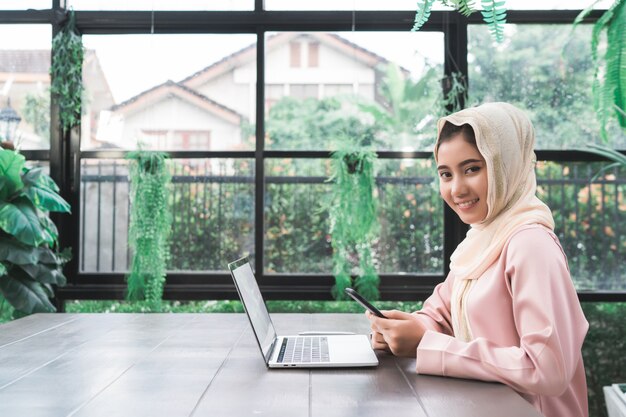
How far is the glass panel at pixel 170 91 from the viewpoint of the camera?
319 cm

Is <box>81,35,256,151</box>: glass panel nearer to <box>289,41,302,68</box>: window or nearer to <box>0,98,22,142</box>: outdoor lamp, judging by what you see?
<box>289,41,302,68</box>: window

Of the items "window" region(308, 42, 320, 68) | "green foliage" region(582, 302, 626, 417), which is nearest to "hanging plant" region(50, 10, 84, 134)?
"window" region(308, 42, 320, 68)

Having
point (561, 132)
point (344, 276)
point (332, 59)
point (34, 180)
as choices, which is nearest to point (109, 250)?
point (34, 180)

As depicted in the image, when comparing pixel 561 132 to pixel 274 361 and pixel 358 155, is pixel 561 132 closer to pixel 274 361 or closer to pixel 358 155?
pixel 358 155

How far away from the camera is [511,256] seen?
3.68 feet

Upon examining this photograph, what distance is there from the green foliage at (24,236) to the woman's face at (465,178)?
2.12m

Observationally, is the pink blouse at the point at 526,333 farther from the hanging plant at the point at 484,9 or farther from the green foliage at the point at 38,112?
the green foliage at the point at 38,112

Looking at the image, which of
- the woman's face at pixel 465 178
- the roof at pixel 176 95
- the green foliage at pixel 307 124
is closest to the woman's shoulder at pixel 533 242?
the woman's face at pixel 465 178

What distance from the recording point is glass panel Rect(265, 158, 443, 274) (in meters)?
3.15

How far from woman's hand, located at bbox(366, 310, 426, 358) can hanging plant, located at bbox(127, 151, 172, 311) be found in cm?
199

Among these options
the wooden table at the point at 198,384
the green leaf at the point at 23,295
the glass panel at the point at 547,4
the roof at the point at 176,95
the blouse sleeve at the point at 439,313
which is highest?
the glass panel at the point at 547,4

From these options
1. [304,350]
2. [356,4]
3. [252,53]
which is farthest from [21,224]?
[356,4]

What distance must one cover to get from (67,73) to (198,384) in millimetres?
2560

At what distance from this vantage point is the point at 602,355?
2965 millimetres
